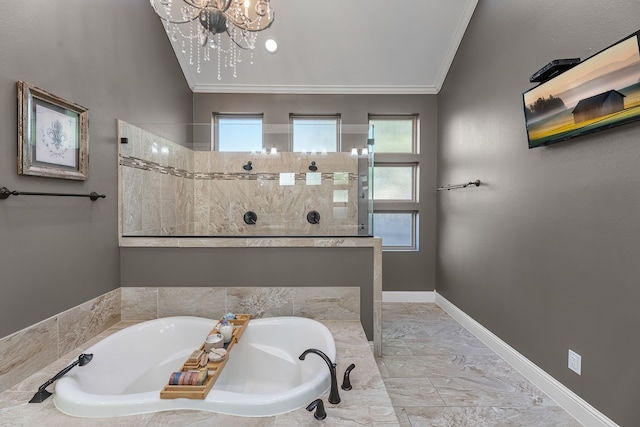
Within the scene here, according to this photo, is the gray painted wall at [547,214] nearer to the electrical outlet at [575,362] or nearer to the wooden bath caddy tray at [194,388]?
the electrical outlet at [575,362]

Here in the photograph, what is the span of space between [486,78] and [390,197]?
168cm

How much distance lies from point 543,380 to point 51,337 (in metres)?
2.96

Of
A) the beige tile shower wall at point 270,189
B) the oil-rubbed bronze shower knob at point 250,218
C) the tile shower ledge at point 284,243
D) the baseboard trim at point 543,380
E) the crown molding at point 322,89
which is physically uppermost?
the crown molding at point 322,89

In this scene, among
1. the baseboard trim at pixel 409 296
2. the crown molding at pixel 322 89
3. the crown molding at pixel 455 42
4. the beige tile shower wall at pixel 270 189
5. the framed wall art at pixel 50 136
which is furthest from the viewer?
the baseboard trim at pixel 409 296

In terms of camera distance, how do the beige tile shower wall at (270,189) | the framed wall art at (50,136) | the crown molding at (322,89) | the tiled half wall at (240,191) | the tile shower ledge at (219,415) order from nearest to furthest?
the tile shower ledge at (219,415), the framed wall art at (50,136), the tiled half wall at (240,191), the beige tile shower wall at (270,189), the crown molding at (322,89)

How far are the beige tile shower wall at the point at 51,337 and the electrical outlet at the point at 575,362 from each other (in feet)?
9.60

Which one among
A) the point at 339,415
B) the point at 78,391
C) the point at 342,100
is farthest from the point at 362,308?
the point at 342,100

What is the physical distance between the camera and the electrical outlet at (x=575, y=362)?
1.69 metres

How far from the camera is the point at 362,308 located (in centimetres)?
226

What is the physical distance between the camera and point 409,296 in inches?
148

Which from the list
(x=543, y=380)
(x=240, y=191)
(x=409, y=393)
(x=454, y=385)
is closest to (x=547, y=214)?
(x=543, y=380)

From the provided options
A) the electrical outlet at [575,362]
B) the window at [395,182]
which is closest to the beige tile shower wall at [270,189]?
the window at [395,182]

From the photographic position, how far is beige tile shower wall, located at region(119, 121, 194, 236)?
2.30 meters

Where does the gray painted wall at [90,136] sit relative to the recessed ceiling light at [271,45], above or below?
below
